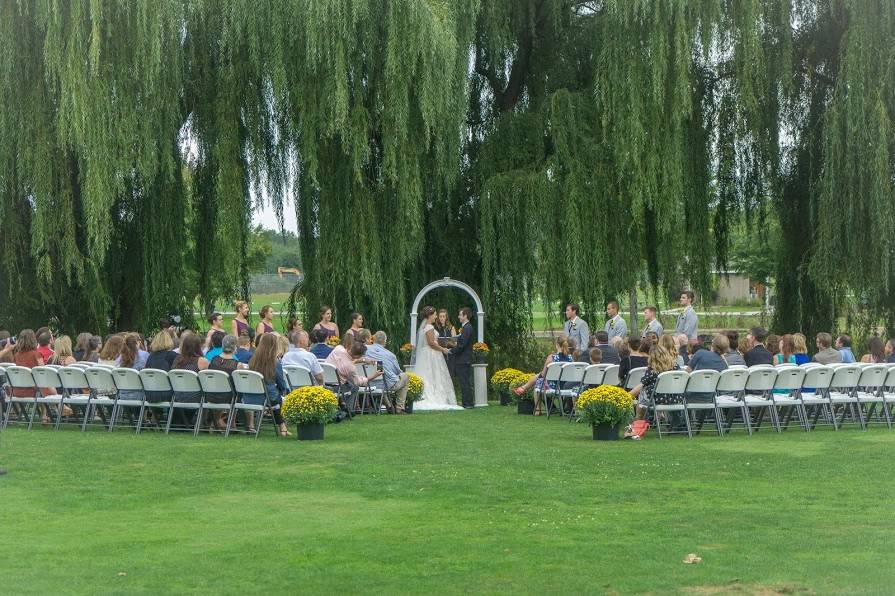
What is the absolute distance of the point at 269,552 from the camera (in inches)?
316

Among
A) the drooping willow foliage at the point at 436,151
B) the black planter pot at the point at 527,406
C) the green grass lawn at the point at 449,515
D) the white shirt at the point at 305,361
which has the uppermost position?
the drooping willow foliage at the point at 436,151

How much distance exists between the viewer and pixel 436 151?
73.5 ft

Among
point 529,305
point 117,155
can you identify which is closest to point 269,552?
point 117,155

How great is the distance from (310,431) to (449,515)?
5670 millimetres

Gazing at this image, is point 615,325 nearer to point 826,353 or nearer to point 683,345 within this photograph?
point 683,345

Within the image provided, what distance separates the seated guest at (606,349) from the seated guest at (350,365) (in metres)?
3.35

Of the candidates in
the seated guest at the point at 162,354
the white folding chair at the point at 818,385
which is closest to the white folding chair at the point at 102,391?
the seated guest at the point at 162,354

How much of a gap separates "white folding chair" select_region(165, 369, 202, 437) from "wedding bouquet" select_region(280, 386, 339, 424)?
4.87ft

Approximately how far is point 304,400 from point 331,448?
70 cm

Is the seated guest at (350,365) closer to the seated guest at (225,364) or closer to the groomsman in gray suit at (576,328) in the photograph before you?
the seated guest at (225,364)

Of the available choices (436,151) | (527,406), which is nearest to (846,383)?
(527,406)

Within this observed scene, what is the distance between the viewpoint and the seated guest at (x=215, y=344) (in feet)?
56.2

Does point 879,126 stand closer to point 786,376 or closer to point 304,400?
point 786,376

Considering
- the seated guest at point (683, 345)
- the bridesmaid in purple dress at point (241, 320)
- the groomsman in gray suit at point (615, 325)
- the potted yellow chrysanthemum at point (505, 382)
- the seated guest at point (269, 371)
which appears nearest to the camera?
the seated guest at point (269, 371)
